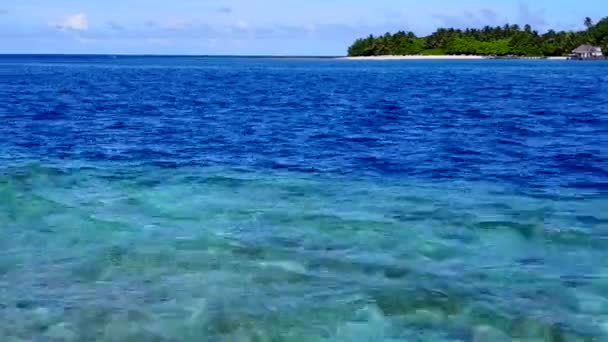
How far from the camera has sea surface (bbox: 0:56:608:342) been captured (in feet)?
36.1

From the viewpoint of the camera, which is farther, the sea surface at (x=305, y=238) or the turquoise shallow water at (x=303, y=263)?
the sea surface at (x=305, y=238)

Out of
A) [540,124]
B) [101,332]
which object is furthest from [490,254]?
[540,124]

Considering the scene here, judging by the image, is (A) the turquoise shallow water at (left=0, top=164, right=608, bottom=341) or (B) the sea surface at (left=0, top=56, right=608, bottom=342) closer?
(A) the turquoise shallow water at (left=0, top=164, right=608, bottom=341)

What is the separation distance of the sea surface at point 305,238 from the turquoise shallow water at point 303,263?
44mm

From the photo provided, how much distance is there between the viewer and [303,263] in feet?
44.4

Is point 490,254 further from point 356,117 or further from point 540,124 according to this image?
point 356,117

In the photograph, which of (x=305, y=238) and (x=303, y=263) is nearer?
(x=303, y=263)

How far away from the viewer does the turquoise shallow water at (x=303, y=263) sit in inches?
427

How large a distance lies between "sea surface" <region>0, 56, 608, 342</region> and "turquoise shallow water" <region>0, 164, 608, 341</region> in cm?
4

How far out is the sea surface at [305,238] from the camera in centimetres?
1100

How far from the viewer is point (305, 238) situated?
15242 millimetres

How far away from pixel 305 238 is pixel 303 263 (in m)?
1.72

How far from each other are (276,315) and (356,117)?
32.8 metres

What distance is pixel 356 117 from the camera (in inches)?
1711
